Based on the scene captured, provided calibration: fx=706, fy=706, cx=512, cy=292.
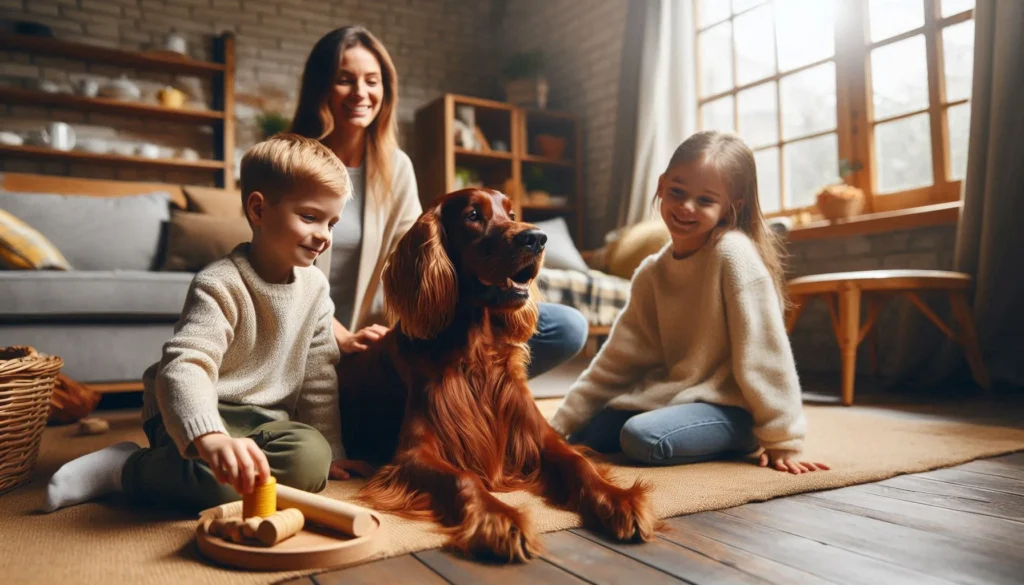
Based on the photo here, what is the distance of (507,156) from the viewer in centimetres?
494

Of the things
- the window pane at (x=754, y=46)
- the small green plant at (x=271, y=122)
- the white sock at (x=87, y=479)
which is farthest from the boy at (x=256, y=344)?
the small green plant at (x=271, y=122)

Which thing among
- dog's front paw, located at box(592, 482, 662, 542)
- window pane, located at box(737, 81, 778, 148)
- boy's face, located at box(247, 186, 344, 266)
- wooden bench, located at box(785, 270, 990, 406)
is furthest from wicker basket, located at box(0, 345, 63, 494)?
window pane, located at box(737, 81, 778, 148)

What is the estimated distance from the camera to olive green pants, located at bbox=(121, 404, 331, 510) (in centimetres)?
119

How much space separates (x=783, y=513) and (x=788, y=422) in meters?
0.36

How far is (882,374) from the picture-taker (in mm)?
3127

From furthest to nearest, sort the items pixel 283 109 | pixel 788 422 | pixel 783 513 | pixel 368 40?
pixel 283 109 → pixel 368 40 → pixel 788 422 → pixel 783 513

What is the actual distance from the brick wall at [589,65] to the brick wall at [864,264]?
154 cm

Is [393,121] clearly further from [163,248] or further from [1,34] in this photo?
[1,34]

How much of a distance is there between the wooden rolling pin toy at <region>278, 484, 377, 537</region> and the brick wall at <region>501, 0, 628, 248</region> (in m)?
3.80

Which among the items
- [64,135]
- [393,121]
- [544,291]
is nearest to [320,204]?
[393,121]

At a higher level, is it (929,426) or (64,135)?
(64,135)

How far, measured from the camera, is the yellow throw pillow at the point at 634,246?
3.68m

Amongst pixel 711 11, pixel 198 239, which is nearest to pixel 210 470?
pixel 198 239

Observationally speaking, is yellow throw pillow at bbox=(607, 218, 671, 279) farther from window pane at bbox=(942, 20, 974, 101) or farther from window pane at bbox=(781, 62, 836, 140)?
window pane at bbox=(942, 20, 974, 101)
